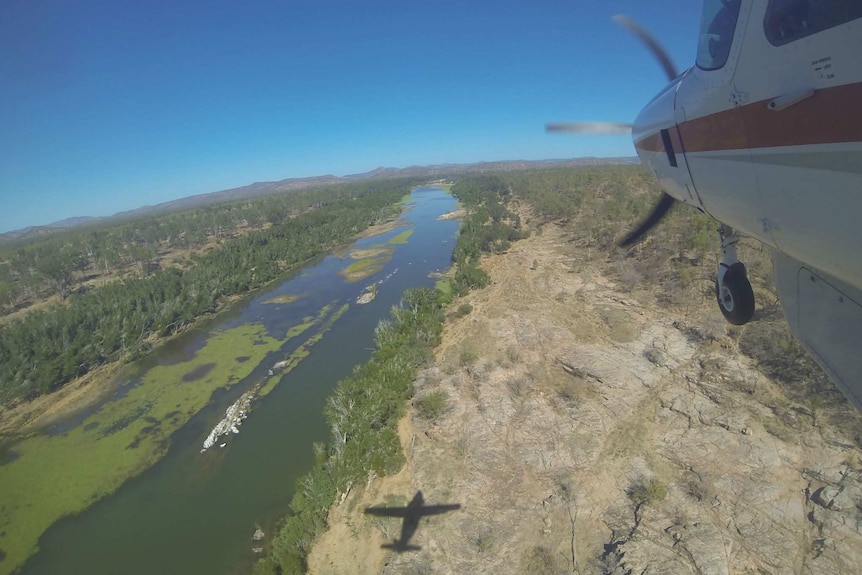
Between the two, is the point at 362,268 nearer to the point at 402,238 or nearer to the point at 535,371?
the point at 402,238

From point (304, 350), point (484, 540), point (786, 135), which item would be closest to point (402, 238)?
point (304, 350)

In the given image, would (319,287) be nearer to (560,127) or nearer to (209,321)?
(209,321)

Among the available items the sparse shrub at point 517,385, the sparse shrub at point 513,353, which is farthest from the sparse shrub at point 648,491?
the sparse shrub at point 513,353

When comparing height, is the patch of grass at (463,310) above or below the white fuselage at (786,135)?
below

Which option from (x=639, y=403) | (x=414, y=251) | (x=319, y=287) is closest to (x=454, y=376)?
(x=639, y=403)

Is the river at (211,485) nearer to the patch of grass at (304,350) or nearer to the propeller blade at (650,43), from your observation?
the patch of grass at (304,350)
